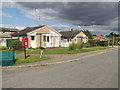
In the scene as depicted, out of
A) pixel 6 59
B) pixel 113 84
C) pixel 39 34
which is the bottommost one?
pixel 113 84

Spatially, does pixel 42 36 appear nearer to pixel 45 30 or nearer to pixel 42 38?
pixel 42 38

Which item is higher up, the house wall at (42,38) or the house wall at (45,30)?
the house wall at (45,30)

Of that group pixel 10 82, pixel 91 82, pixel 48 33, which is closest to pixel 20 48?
pixel 48 33

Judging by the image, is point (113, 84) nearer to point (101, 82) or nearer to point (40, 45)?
point (101, 82)

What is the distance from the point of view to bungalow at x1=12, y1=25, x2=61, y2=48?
22.9 meters

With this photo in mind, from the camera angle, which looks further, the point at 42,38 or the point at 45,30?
the point at 45,30

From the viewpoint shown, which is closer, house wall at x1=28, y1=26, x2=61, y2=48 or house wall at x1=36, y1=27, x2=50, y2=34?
house wall at x1=28, y1=26, x2=61, y2=48

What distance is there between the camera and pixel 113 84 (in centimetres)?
479

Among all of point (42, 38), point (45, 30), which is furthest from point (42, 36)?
point (45, 30)

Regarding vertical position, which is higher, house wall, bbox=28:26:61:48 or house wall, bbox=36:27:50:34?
house wall, bbox=36:27:50:34

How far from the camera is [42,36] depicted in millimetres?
23781

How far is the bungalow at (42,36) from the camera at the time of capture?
22938mm

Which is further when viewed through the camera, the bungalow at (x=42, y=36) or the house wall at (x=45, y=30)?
the house wall at (x=45, y=30)

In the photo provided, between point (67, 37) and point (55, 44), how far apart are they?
10.1 meters
